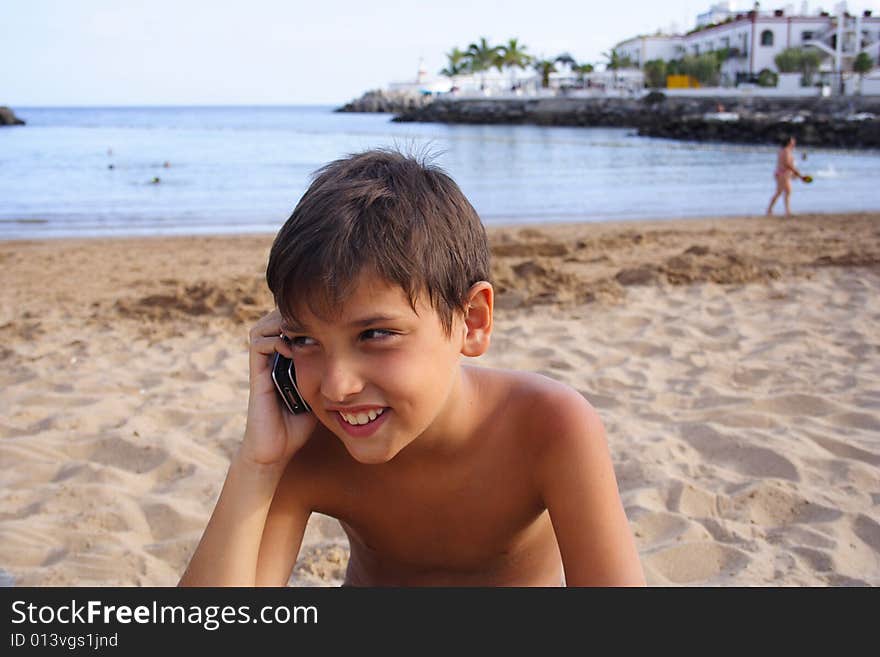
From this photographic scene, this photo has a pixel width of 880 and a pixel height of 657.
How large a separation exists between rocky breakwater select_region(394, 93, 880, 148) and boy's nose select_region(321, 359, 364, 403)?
36.8m

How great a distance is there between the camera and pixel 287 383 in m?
1.65

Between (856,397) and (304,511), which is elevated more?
(304,511)

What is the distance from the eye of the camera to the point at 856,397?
379cm

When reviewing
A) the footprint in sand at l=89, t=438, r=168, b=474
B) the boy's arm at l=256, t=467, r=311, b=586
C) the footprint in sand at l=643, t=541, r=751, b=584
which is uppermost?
the boy's arm at l=256, t=467, r=311, b=586

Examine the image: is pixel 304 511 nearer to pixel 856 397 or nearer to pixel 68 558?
pixel 68 558

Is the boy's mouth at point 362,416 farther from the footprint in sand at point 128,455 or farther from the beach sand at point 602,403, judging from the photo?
the footprint in sand at point 128,455

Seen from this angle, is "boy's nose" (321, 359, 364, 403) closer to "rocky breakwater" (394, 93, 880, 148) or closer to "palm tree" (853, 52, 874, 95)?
"rocky breakwater" (394, 93, 880, 148)

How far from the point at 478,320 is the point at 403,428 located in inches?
10.5

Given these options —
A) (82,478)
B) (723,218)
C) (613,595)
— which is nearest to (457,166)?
(723,218)

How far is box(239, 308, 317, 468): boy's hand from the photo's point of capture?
1.64 meters

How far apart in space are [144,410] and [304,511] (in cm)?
238

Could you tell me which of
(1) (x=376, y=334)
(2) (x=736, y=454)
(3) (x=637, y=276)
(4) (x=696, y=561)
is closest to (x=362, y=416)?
(1) (x=376, y=334)

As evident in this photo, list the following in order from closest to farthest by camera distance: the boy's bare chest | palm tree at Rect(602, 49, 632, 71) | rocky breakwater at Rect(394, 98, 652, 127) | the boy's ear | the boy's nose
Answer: the boy's nose, the boy's ear, the boy's bare chest, rocky breakwater at Rect(394, 98, 652, 127), palm tree at Rect(602, 49, 632, 71)

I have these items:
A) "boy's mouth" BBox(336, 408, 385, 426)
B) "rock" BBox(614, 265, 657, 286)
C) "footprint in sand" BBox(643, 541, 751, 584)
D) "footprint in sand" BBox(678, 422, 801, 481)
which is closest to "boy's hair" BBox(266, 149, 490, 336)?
"boy's mouth" BBox(336, 408, 385, 426)
